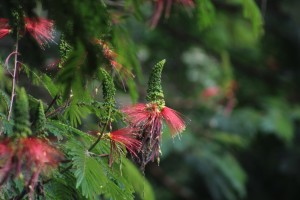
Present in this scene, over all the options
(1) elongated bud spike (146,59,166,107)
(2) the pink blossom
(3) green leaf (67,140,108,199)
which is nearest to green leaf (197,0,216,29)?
(1) elongated bud spike (146,59,166,107)

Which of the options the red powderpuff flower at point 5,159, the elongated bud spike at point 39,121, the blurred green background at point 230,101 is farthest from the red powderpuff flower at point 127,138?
the blurred green background at point 230,101

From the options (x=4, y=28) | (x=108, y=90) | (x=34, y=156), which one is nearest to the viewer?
(x=34, y=156)

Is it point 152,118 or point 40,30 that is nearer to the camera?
point 152,118

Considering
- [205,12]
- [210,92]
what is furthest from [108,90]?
[210,92]

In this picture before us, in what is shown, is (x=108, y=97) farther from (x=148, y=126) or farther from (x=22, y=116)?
(x=22, y=116)

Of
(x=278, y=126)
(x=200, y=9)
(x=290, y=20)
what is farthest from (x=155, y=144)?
(x=290, y=20)

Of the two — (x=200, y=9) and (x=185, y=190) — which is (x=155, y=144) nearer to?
(x=200, y=9)
